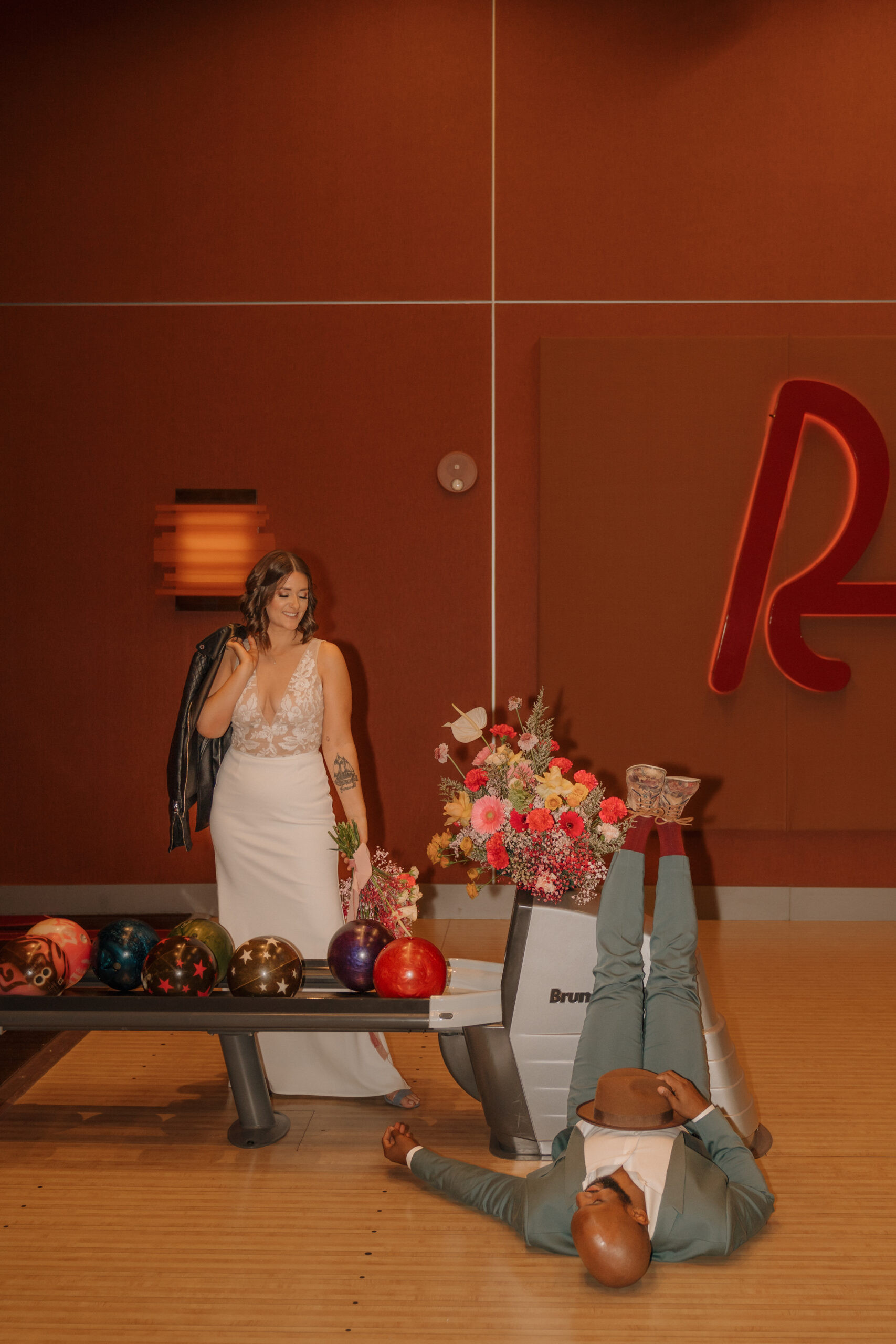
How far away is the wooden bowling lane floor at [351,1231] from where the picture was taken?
2.29 metres

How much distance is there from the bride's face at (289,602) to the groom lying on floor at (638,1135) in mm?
1258

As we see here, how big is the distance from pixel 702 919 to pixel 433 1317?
154 inches

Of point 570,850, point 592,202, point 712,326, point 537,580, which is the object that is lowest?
point 570,850

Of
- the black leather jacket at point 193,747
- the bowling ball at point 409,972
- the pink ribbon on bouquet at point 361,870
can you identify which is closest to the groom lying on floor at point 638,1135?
the bowling ball at point 409,972

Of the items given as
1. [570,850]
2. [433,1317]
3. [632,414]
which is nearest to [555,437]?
[632,414]

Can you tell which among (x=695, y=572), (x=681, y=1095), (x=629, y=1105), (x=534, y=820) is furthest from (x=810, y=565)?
(x=629, y=1105)

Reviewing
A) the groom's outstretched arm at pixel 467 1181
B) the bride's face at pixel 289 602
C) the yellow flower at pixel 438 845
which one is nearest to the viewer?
the groom's outstretched arm at pixel 467 1181

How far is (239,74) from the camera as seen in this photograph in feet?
19.2

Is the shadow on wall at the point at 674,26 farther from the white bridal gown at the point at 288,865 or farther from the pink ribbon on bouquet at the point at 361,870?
the pink ribbon on bouquet at the point at 361,870

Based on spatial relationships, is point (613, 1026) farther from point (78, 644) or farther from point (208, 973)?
→ point (78, 644)

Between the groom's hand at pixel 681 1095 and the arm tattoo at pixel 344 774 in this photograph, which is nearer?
A: the groom's hand at pixel 681 1095

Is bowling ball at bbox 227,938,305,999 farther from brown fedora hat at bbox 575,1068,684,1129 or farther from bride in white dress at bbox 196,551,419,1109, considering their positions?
brown fedora hat at bbox 575,1068,684,1129

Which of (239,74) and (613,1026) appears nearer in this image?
(613,1026)

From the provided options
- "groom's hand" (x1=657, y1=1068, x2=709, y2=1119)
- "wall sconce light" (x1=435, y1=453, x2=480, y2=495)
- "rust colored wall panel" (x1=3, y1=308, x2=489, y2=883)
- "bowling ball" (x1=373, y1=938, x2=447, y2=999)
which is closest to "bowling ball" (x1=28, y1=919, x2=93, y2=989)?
"bowling ball" (x1=373, y1=938, x2=447, y2=999)
